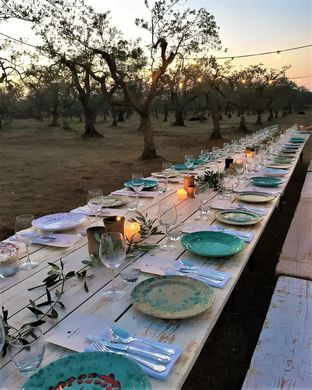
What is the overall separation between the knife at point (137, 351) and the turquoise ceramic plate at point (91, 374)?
0.20ft

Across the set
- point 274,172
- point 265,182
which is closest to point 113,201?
point 265,182

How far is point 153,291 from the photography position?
1.40 m

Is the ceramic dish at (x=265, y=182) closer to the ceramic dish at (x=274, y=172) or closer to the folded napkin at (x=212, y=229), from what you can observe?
the ceramic dish at (x=274, y=172)

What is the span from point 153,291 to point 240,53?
1663 cm

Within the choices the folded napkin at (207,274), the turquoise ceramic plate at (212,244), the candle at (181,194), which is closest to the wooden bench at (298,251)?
the turquoise ceramic plate at (212,244)

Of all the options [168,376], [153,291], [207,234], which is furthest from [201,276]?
[168,376]

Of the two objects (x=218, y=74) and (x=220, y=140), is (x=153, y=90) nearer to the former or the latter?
(x=220, y=140)

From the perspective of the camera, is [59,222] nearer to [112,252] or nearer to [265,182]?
[112,252]

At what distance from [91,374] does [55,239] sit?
1133mm

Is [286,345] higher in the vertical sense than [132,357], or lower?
lower

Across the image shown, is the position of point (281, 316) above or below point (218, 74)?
below

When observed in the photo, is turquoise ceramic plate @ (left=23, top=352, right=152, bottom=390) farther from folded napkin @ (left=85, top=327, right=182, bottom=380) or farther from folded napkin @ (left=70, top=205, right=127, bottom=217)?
folded napkin @ (left=70, top=205, right=127, bottom=217)

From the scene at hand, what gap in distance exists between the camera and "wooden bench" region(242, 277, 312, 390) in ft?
4.85

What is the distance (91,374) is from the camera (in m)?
0.98
